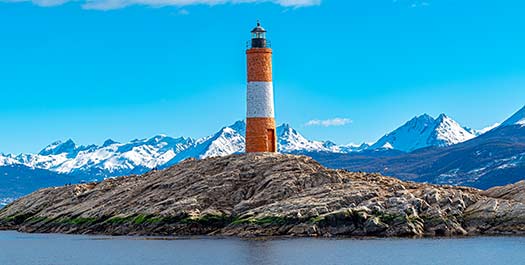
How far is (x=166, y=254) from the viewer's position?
8500cm

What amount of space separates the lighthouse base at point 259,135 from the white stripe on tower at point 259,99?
837 millimetres

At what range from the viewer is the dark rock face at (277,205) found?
9362 centimetres

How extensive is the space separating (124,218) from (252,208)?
16045mm

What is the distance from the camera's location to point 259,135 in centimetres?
11681

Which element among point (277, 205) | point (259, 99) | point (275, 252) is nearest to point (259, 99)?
point (259, 99)

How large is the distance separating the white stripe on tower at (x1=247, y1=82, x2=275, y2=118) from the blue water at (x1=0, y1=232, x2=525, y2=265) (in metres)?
25.7

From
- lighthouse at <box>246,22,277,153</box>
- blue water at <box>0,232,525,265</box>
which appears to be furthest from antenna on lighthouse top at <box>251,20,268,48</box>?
blue water at <box>0,232,525,265</box>

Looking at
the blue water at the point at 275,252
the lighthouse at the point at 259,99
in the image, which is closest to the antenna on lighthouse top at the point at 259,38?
the lighthouse at the point at 259,99

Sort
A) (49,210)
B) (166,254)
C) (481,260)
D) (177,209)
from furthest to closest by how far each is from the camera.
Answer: (49,210)
(177,209)
(166,254)
(481,260)

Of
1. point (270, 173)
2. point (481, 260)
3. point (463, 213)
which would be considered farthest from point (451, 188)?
point (481, 260)

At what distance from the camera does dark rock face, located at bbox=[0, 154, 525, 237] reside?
3686 inches

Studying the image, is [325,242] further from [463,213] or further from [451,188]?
[451,188]

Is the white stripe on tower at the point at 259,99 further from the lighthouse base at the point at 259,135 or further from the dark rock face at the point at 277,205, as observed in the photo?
the dark rock face at the point at 277,205

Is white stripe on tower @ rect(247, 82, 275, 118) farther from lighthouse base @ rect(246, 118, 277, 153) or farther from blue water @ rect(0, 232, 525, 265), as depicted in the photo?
blue water @ rect(0, 232, 525, 265)
